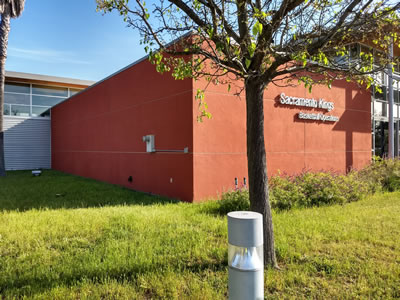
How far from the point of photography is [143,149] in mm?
10453

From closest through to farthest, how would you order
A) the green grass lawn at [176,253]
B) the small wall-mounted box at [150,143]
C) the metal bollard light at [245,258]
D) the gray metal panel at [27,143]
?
the metal bollard light at [245,258] → the green grass lawn at [176,253] → the small wall-mounted box at [150,143] → the gray metal panel at [27,143]

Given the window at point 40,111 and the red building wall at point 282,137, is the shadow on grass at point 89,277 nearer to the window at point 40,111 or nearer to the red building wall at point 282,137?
the red building wall at point 282,137

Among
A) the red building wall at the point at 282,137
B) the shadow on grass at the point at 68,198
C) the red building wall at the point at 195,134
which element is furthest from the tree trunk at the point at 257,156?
the shadow on grass at the point at 68,198

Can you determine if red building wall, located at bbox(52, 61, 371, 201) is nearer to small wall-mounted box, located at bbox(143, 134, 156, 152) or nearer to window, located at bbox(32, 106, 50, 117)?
small wall-mounted box, located at bbox(143, 134, 156, 152)

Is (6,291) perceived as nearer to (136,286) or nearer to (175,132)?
(136,286)

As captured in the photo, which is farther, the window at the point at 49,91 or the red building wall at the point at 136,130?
the window at the point at 49,91

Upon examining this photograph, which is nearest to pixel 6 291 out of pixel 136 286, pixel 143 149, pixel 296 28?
pixel 136 286

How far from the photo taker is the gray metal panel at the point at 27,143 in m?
20.7

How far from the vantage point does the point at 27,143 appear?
21266 millimetres

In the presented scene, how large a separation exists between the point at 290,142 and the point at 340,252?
252 inches

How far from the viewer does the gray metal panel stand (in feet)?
67.8

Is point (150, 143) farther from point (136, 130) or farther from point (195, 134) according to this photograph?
point (195, 134)

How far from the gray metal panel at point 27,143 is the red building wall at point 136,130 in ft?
20.0

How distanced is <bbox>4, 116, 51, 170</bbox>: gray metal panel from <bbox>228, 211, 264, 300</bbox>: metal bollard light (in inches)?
908
